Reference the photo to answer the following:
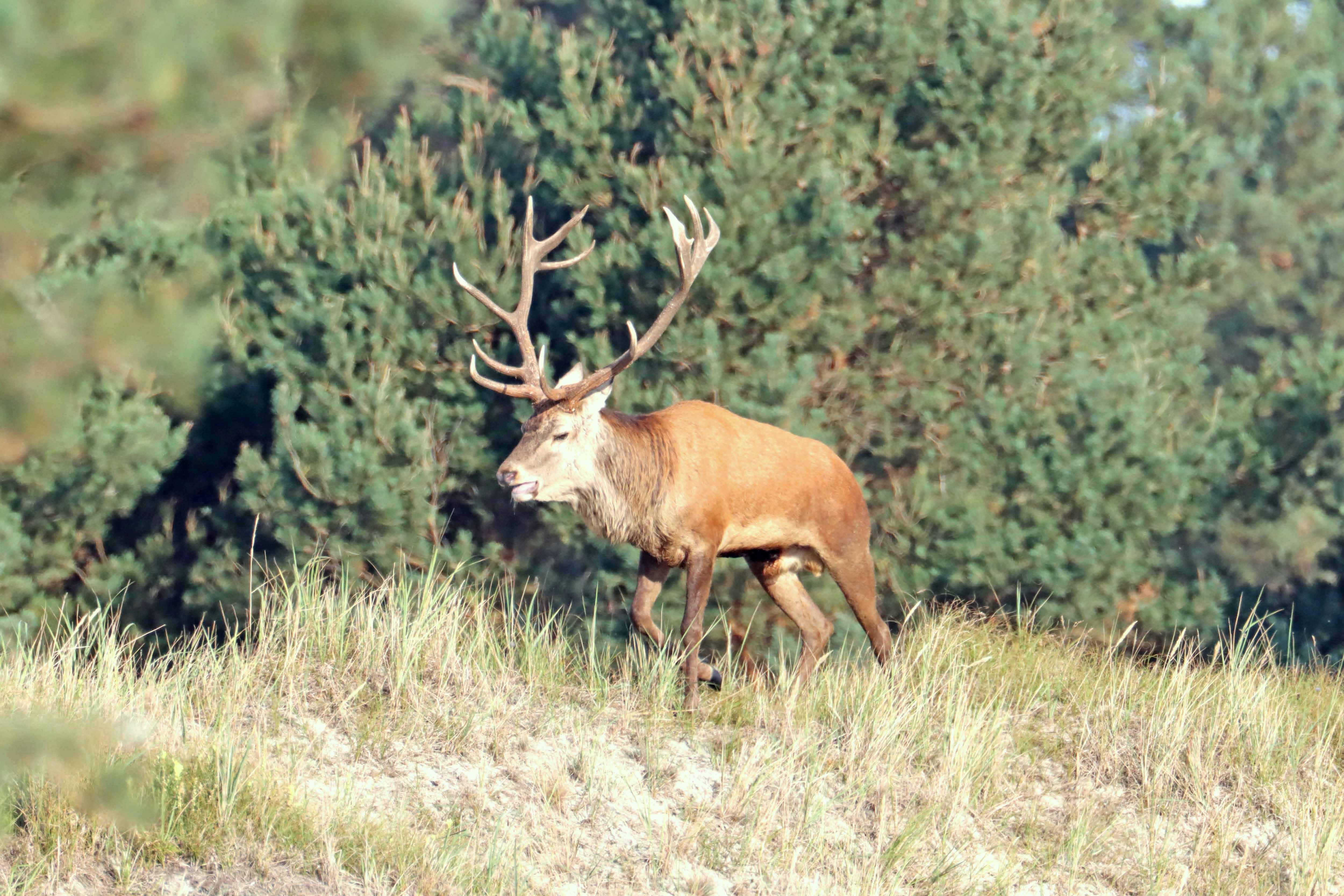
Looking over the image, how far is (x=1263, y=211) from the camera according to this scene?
1777 cm

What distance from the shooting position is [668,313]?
7.10 metres

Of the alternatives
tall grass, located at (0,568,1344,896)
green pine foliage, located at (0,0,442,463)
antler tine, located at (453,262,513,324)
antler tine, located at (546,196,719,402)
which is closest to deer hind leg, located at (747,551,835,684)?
tall grass, located at (0,568,1344,896)

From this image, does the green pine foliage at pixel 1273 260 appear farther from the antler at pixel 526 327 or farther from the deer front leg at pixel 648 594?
the antler at pixel 526 327

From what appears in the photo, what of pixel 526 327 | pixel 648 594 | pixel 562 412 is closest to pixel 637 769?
pixel 648 594

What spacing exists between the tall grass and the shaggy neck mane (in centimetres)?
58

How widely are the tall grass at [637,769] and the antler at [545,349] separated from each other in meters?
1.06

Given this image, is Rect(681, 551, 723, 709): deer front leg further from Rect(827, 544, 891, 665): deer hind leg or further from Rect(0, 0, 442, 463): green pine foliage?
Rect(0, 0, 442, 463): green pine foliage

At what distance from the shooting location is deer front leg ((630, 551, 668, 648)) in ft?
23.0

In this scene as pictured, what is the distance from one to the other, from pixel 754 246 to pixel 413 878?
245 inches

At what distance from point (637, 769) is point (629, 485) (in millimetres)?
1603

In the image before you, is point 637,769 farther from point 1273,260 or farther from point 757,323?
point 1273,260

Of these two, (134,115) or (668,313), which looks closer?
(134,115)

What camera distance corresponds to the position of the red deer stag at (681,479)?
273 inches

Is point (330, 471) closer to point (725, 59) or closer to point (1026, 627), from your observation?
point (725, 59)
